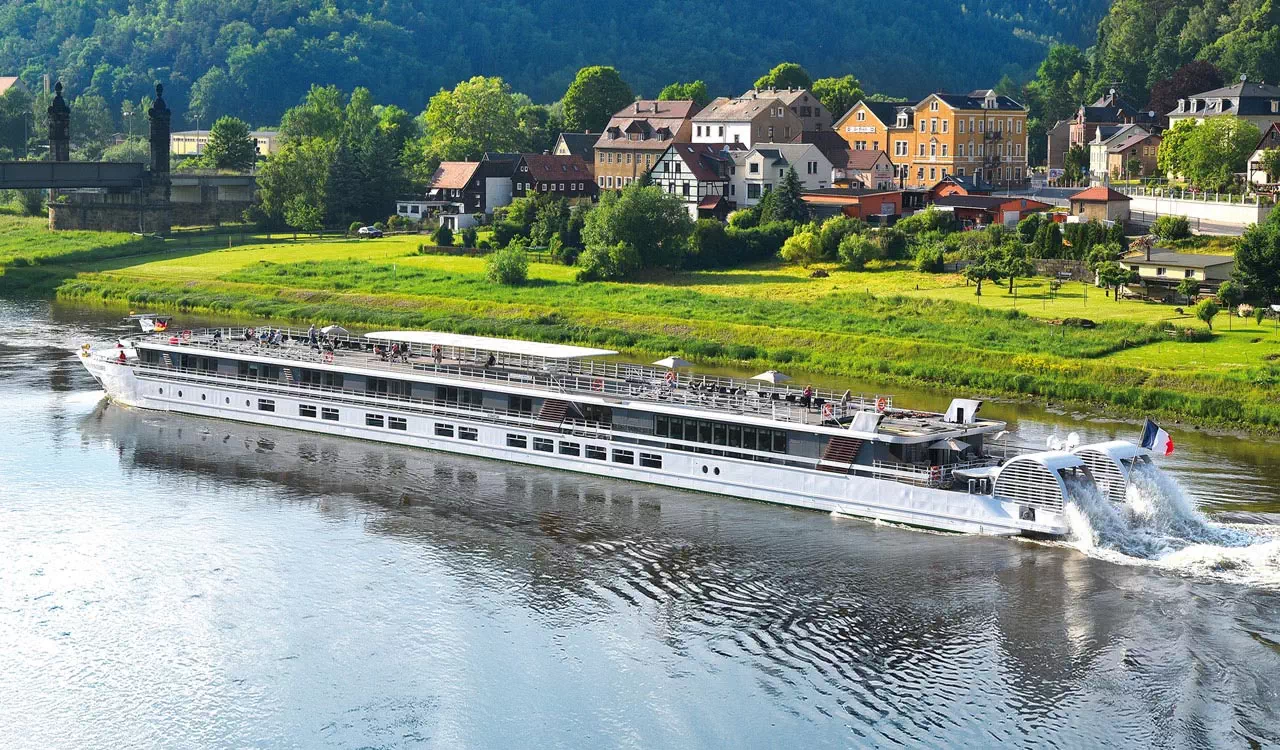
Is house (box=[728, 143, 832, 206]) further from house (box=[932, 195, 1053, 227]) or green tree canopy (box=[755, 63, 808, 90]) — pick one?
green tree canopy (box=[755, 63, 808, 90])

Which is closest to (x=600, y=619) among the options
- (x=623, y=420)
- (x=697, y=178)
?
(x=623, y=420)

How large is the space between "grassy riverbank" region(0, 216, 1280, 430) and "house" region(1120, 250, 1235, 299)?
2.42m

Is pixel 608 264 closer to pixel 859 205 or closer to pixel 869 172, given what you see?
pixel 859 205

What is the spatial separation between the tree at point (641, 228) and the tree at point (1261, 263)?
108 feet

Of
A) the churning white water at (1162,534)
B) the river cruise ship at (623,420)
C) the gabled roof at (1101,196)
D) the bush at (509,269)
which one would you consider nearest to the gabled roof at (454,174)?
the bush at (509,269)

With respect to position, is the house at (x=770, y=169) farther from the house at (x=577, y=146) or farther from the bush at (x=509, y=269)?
the bush at (x=509, y=269)

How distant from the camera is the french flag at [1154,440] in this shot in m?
43.7

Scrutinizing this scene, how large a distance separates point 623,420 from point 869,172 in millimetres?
63831

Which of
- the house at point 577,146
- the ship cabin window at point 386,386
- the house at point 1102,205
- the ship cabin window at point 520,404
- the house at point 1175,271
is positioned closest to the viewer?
the ship cabin window at point 520,404

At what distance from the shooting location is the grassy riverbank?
61594 mm

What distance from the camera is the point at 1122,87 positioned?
481 ft

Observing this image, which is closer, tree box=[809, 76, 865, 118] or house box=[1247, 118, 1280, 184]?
house box=[1247, 118, 1280, 184]

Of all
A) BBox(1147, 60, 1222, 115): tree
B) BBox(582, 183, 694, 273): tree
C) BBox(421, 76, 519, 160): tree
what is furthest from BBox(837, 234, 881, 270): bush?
BBox(421, 76, 519, 160): tree

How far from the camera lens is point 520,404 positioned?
5316 cm
